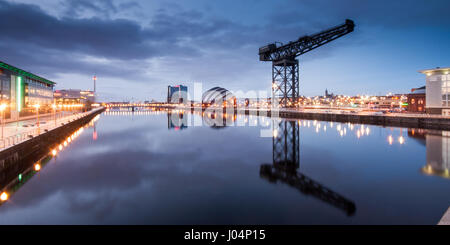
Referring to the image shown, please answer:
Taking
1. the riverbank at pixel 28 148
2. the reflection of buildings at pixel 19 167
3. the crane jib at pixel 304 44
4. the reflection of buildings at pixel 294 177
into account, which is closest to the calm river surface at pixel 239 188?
the reflection of buildings at pixel 294 177

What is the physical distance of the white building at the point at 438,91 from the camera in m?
37.4

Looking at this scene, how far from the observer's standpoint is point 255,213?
9.05 m

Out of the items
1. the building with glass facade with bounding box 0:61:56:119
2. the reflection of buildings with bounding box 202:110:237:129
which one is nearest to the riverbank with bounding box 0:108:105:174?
the building with glass facade with bounding box 0:61:56:119

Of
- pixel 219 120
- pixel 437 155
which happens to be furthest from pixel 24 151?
pixel 219 120

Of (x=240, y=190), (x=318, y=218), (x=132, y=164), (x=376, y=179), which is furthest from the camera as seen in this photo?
(x=132, y=164)

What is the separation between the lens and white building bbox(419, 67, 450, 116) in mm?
37375

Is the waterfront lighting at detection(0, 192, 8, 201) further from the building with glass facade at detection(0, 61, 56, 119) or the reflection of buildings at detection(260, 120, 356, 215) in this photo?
the building with glass facade at detection(0, 61, 56, 119)

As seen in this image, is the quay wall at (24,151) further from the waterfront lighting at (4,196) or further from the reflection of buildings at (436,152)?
the reflection of buildings at (436,152)

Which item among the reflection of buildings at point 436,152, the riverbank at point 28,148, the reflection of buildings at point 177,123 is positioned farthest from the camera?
the reflection of buildings at point 177,123

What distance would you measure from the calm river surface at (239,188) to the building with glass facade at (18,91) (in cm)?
2681
